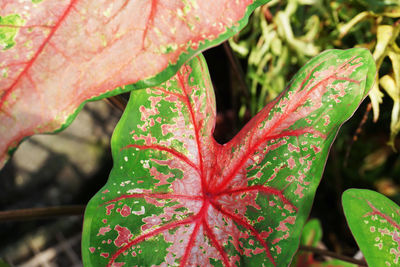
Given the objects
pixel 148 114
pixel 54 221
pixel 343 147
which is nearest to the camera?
pixel 148 114

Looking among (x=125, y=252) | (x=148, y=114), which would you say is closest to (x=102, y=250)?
(x=125, y=252)

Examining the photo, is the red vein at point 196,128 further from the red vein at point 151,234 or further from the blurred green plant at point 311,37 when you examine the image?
the blurred green plant at point 311,37

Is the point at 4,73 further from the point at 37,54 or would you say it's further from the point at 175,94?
the point at 175,94

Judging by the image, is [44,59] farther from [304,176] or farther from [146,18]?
[304,176]

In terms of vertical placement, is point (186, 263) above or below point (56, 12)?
below

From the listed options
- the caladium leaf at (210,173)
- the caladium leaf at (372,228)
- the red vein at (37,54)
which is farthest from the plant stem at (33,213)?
the caladium leaf at (372,228)

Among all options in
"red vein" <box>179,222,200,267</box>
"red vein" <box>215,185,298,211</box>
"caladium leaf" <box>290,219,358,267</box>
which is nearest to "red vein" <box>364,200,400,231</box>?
"red vein" <box>215,185,298,211</box>

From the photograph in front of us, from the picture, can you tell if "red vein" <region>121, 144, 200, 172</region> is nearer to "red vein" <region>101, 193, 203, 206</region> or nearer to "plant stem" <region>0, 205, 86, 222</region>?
"red vein" <region>101, 193, 203, 206</region>

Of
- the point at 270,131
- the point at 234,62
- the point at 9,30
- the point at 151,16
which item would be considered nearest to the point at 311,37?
the point at 234,62
